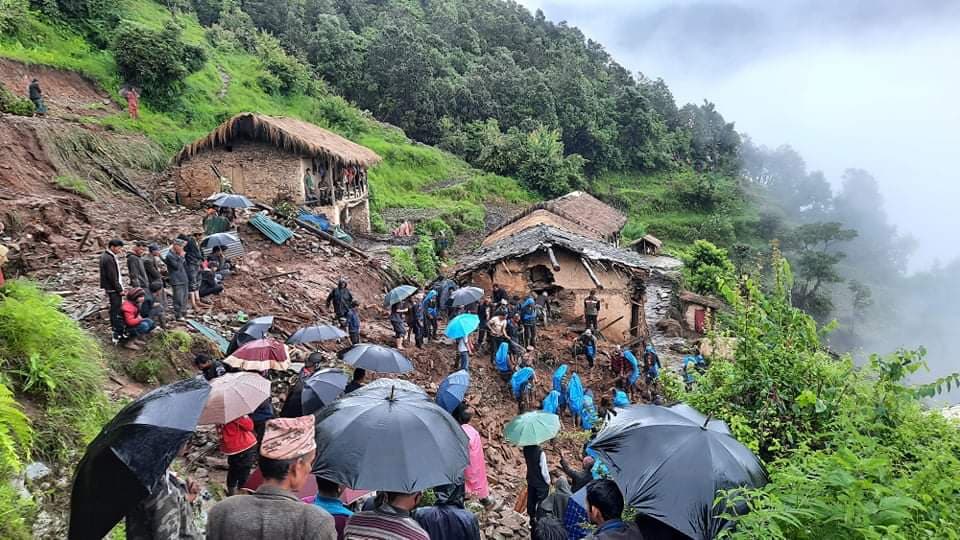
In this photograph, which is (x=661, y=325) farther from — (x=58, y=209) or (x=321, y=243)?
(x=58, y=209)

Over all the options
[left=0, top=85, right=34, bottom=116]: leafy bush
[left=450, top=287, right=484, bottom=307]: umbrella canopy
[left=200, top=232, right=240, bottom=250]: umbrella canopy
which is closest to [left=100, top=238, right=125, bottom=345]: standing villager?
[left=200, top=232, right=240, bottom=250]: umbrella canopy

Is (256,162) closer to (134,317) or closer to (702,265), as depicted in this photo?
(134,317)

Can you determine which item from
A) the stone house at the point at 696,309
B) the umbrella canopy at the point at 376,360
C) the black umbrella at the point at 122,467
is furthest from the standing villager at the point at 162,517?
the stone house at the point at 696,309

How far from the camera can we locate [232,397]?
521 cm

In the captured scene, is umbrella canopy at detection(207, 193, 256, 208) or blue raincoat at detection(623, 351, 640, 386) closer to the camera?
blue raincoat at detection(623, 351, 640, 386)

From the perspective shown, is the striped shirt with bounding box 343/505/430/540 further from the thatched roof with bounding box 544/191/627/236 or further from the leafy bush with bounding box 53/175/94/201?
the thatched roof with bounding box 544/191/627/236

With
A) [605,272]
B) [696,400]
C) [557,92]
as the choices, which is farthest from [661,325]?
[557,92]

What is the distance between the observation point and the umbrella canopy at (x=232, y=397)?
16.7 ft

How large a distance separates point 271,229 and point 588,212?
66.3 feet

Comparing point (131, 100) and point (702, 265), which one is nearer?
point (131, 100)

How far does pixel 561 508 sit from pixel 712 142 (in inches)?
2781

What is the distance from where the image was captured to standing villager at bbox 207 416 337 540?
2.89 metres

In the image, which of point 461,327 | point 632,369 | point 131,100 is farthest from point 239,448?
point 131,100

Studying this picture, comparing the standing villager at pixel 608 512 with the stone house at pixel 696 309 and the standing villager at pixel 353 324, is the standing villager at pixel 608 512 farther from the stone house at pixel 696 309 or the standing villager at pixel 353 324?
the stone house at pixel 696 309
